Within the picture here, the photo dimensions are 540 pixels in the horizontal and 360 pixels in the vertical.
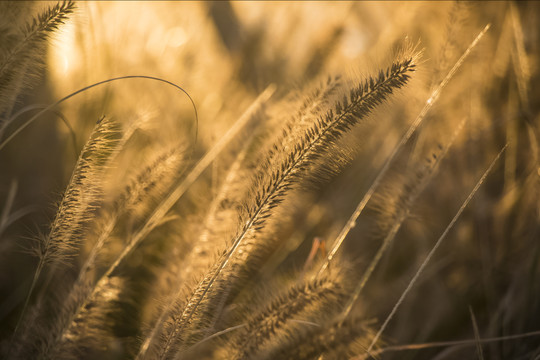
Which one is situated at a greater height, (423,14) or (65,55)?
(423,14)

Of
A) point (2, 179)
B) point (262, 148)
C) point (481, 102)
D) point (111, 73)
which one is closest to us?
point (262, 148)

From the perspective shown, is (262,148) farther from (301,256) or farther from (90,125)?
(90,125)

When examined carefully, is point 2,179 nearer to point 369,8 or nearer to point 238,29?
point 238,29

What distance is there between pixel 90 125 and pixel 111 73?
0.80 ft

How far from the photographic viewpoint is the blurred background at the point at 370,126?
128 cm

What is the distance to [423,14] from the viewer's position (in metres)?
1.65

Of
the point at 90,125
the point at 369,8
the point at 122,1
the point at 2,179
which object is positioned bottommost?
the point at 2,179

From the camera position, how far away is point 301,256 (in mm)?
1562

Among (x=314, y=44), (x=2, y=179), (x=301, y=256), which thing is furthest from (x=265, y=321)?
(x=314, y=44)

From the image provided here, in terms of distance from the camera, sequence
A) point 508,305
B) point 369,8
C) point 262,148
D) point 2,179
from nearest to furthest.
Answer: point 262,148
point 508,305
point 2,179
point 369,8

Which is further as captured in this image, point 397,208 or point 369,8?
point 369,8

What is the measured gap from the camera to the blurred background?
128cm

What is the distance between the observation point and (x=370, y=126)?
1.32 meters

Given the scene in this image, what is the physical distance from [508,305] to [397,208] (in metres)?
0.63
